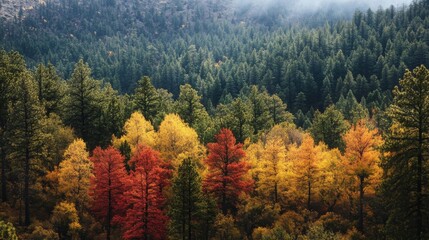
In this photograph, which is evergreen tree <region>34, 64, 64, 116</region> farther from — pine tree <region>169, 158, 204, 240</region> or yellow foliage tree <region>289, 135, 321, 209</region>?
yellow foliage tree <region>289, 135, 321, 209</region>

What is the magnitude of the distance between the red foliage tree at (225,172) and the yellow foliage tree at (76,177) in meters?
14.2

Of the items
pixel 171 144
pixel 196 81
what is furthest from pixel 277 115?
pixel 196 81

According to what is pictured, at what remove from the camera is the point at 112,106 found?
63.8m

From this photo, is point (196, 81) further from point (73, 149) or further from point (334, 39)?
point (73, 149)

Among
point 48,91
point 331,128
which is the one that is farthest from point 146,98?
point 331,128

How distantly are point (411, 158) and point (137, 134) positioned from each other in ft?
127

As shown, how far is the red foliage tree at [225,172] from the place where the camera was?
4912 cm

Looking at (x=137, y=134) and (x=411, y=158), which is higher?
(x=137, y=134)

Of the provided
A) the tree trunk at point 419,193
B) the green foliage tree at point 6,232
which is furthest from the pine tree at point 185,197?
the green foliage tree at point 6,232

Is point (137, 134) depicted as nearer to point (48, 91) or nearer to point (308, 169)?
point (48, 91)

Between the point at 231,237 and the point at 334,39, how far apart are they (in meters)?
138

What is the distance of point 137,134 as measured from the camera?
194ft

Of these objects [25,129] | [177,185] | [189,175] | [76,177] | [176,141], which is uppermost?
[176,141]

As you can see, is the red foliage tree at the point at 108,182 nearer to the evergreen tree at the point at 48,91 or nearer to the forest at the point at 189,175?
the forest at the point at 189,175
